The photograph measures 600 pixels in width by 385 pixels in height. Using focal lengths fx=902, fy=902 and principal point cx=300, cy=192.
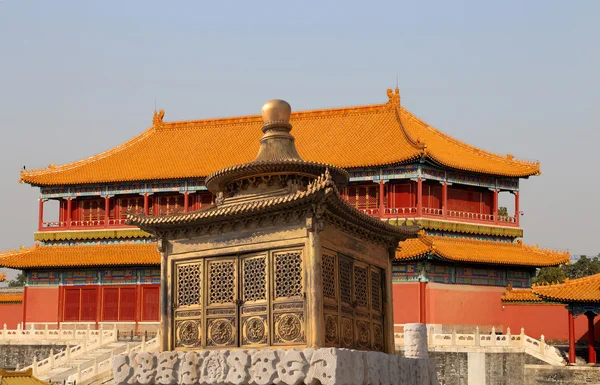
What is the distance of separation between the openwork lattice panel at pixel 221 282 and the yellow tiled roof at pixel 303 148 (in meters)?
21.8

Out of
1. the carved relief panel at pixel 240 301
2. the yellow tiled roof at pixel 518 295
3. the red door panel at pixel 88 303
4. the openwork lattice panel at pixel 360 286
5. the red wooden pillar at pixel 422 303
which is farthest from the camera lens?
the red door panel at pixel 88 303

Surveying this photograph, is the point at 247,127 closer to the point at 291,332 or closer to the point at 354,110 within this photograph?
the point at 354,110

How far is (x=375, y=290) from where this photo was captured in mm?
22641

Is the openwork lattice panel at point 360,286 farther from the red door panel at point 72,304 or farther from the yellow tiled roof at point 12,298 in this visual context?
the yellow tiled roof at point 12,298

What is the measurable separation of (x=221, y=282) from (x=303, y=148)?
2592 cm

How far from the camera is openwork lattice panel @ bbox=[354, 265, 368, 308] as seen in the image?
2153 cm

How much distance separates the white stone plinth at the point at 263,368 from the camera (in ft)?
61.6

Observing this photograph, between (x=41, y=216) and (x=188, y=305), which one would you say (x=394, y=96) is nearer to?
(x=41, y=216)

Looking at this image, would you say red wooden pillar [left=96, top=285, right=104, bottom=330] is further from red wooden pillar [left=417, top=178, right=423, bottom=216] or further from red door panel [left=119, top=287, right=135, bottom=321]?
red wooden pillar [left=417, top=178, right=423, bottom=216]

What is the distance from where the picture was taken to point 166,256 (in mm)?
22125

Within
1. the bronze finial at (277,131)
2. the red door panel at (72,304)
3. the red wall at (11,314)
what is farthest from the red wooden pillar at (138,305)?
the bronze finial at (277,131)

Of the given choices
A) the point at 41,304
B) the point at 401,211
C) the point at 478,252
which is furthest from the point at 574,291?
the point at 41,304

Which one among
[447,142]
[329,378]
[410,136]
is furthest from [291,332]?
[447,142]

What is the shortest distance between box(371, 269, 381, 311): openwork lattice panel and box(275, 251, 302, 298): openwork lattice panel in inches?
125
